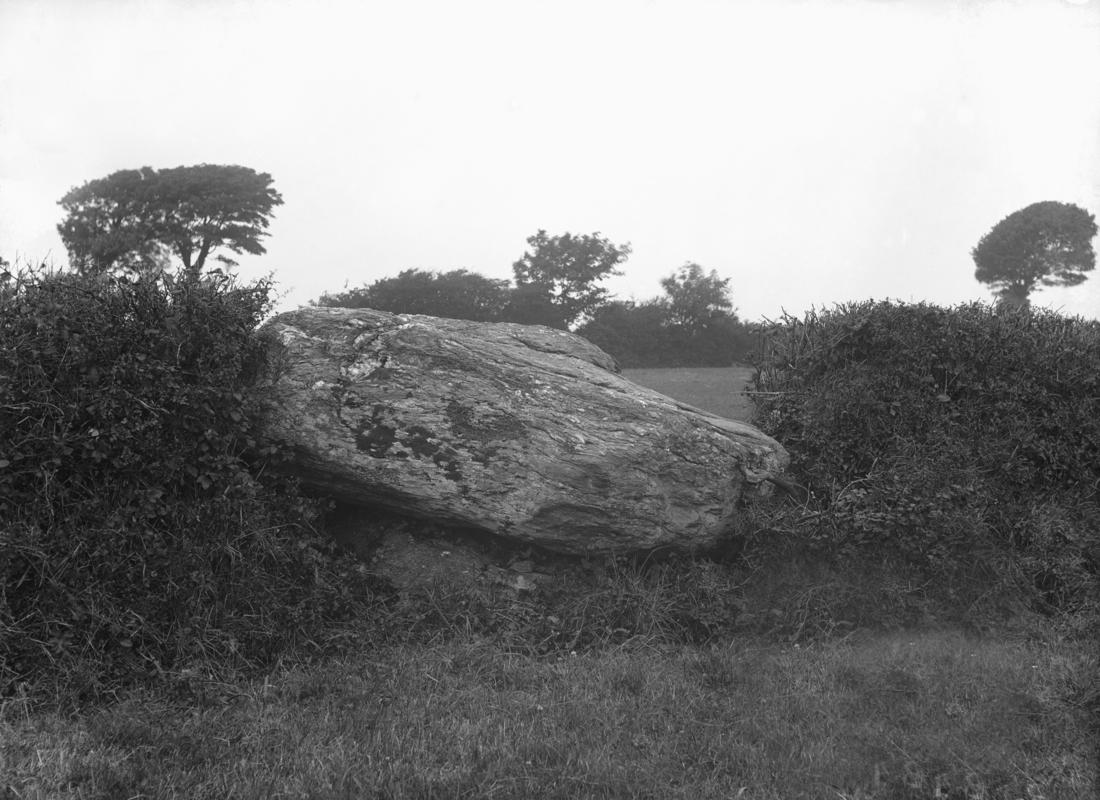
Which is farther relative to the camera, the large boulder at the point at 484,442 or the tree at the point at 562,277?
the tree at the point at 562,277

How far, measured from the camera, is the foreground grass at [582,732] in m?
3.75

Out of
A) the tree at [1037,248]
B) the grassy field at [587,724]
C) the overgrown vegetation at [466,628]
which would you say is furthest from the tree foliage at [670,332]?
the tree at [1037,248]

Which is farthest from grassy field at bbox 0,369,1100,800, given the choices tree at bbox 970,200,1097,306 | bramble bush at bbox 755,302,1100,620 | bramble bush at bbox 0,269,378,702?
tree at bbox 970,200,1097,306

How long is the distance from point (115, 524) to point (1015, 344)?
27.3ft

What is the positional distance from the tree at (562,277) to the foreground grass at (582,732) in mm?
6974

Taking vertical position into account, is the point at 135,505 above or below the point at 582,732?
above

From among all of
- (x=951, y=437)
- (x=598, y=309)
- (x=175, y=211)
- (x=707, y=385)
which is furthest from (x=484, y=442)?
(x=175, y=211)

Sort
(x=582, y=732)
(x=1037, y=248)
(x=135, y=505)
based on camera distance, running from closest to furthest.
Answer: (x=582, y=732)
(x=135, y=505)
(x=1037, y=248)

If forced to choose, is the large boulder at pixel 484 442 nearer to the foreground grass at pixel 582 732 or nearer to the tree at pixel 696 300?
the foreground grass at pixel 582 732

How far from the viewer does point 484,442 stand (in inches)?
242

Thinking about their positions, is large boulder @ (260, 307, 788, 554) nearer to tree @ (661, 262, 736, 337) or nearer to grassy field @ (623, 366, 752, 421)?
grassy field @ (623, 366, 752, 421)

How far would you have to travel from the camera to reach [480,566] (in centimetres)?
618

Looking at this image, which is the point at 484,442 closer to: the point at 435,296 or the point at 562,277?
the point at 435,296

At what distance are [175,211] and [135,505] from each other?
10.1 m
